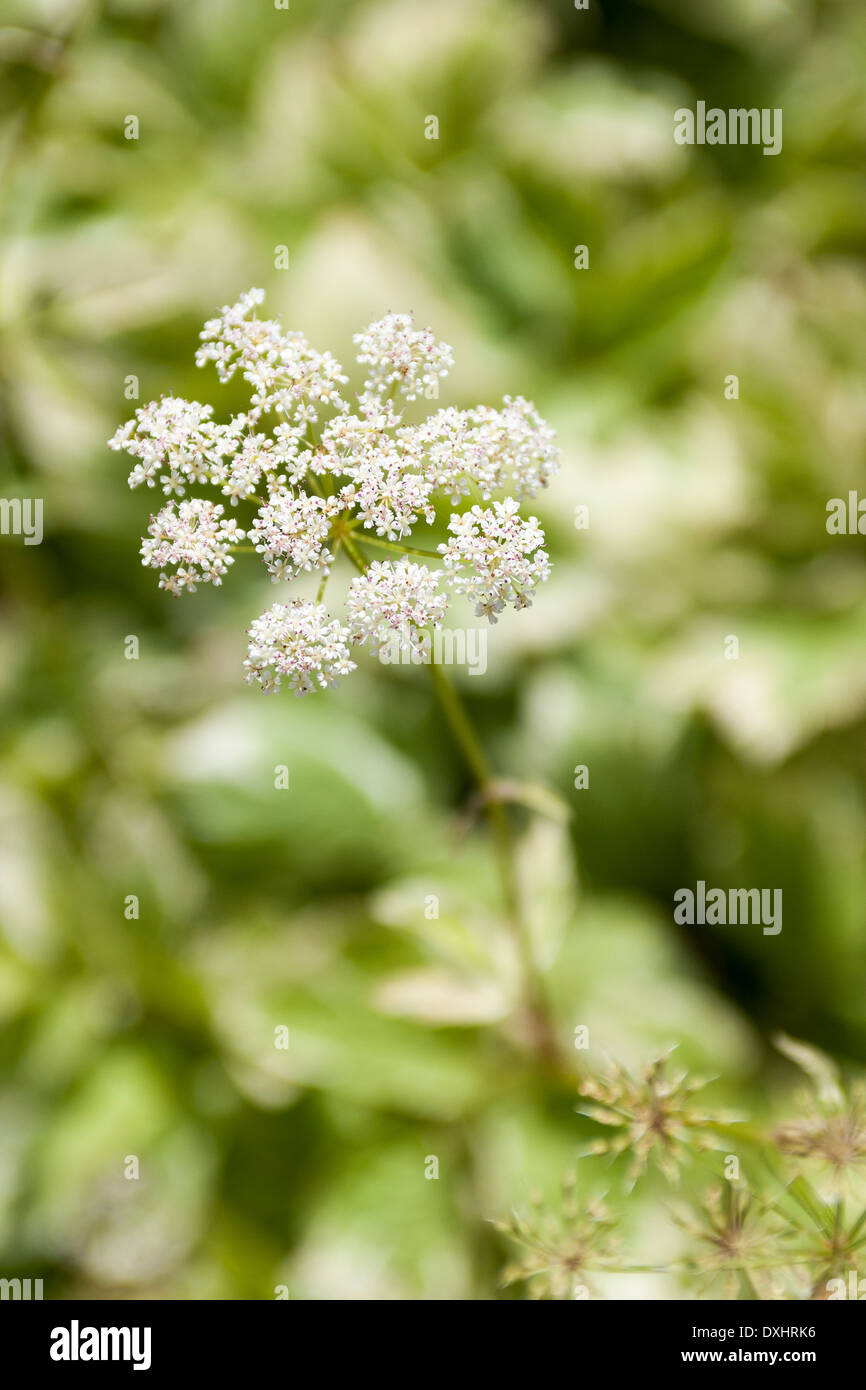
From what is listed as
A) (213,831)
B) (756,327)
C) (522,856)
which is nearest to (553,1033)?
(522,856)

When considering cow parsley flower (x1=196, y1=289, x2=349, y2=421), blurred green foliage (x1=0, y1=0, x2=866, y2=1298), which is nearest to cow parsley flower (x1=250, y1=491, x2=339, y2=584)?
cow parsley flower (x1=196, y1=289, x2=349, y2=421)

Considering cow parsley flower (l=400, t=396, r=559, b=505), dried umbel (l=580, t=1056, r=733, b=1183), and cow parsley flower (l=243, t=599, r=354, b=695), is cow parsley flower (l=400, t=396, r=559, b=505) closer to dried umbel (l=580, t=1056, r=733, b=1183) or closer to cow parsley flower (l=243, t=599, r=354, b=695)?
cow parsley flower (l=243, t=599, r=354, b=695)

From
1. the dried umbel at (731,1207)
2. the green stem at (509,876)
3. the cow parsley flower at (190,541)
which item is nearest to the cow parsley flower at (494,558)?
the green stem at (509,876)

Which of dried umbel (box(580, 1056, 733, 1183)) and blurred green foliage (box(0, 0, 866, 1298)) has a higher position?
blurred green foliage (box(0, 0, 866, 1298))

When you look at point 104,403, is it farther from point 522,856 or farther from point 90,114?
point 522,856

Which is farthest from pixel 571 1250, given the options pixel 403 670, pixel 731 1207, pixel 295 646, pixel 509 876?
pixel 403 670

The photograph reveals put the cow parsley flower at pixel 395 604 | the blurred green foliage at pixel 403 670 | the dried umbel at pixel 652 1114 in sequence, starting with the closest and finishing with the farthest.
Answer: the cow parsley flower at pixel 395 604
the dried umbel at pixel 652 1114
the blurred green foliage at pixel 403 670

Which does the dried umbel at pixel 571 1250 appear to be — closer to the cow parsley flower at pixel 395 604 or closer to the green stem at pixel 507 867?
the green stem at pixel 507 867
